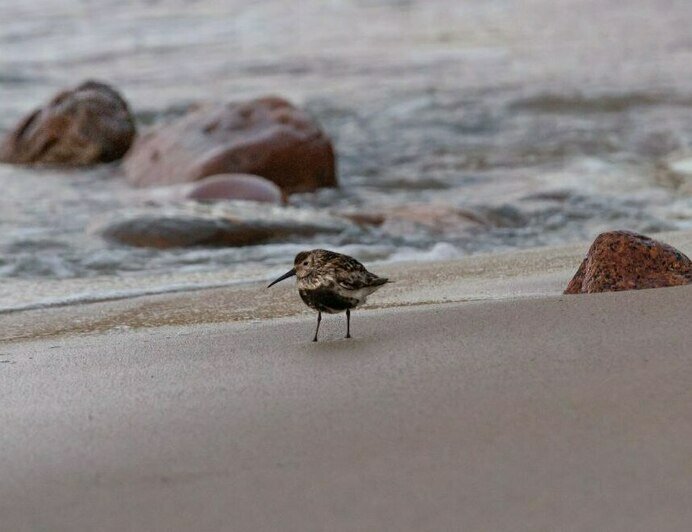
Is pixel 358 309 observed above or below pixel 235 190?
above

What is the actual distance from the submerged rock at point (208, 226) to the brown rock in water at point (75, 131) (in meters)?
3.98

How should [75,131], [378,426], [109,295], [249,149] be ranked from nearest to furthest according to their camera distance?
[378,426]
[109,295]
[249,149]
[75,131]

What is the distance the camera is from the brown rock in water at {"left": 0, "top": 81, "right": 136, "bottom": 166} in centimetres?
1244

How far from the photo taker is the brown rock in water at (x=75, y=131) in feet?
40.8

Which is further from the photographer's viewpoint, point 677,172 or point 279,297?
point 677,172

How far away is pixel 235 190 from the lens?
9.56m

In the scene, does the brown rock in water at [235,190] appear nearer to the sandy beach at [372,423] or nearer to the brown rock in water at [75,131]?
the brown rock in water at [75,131]

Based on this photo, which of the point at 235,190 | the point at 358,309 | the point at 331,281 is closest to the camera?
the point at 331,281

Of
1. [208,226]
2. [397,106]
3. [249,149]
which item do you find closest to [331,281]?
[208,226]

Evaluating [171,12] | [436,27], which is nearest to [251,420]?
[436,27]

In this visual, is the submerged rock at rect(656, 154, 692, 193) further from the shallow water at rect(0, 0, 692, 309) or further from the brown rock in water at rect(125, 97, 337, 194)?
the brown rock in water at rect(125, 97, 337, 194)

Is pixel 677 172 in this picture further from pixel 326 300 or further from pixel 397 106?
pixel 326 300

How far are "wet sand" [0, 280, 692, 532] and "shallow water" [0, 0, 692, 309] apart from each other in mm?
2643

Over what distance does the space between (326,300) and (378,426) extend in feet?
3.47
